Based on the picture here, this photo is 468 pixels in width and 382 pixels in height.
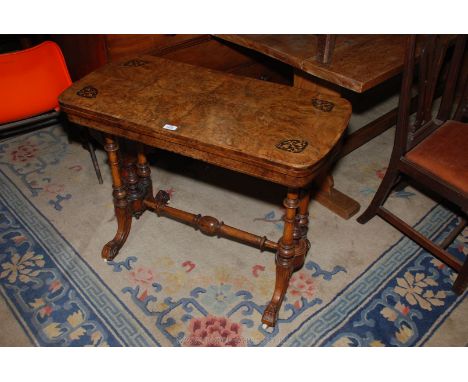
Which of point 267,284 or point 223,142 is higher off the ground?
point 223,142


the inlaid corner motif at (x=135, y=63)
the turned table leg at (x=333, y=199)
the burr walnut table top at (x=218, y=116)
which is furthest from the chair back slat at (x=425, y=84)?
the inlaid corner motif at (x=135, y=63)

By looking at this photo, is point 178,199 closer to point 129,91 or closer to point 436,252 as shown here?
point 129,91

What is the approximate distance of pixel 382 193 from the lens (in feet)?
7.79

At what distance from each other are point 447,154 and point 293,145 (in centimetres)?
95

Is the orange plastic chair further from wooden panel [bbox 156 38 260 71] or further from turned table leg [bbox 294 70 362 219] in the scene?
turned table leg [bbox 294 70 362 219]

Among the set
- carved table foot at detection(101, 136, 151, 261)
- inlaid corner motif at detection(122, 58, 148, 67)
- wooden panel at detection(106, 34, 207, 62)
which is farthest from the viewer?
wooden panel at detection(106, 34, 207, 62)

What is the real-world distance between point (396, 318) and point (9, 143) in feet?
8.94

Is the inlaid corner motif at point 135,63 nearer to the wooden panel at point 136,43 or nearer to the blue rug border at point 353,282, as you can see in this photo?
the wooden panel at point 136,43

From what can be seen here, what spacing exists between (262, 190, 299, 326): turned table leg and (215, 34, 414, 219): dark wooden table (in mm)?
600

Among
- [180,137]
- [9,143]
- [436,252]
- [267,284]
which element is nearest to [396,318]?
[436,252]

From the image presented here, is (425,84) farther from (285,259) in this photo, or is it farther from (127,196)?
(127,196)

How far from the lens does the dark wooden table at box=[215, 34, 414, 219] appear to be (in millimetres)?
1943

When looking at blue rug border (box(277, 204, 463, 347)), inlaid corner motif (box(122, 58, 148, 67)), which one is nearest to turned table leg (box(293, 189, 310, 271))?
blue rug border (box(277, 204, 463, 347))

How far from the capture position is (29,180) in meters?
2.84
